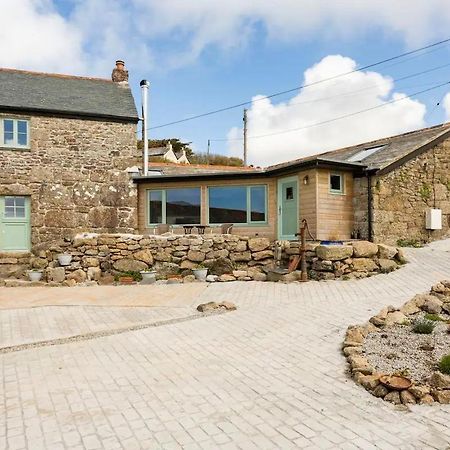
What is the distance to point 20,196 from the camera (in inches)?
586

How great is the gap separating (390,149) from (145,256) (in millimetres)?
9545

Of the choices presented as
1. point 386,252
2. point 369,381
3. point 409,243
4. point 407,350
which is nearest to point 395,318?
point 407,350

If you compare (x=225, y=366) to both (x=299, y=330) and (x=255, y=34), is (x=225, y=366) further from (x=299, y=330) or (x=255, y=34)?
(x=255, y=34)

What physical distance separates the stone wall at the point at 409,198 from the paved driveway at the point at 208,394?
6369mm

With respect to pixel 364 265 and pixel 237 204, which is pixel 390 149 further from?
pixel 237 204

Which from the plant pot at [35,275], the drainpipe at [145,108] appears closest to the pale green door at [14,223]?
the plant pot at [35,275]

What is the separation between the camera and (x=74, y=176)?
1537cm

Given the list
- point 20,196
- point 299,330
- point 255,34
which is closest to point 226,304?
point 299,330

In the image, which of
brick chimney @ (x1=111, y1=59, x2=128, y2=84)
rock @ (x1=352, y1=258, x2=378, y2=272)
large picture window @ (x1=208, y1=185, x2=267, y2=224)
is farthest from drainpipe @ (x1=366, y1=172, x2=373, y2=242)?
brick chimney @ (x1=111, y1=59, x2=128, y2=84)

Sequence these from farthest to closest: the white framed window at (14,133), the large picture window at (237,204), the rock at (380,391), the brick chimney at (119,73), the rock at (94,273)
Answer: the brick chimney at (119,73)
the large picture window at (237,204)
the white framed window at (14,133)
the rock at (94,273)
the rock at (380,391)

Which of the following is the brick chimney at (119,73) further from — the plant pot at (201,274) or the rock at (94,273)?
the plant pot at (201,274)

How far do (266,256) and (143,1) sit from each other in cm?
796

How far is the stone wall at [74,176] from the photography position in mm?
14859

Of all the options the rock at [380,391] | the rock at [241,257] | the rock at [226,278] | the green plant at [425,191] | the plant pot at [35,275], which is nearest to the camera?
the rock at [380,391]
